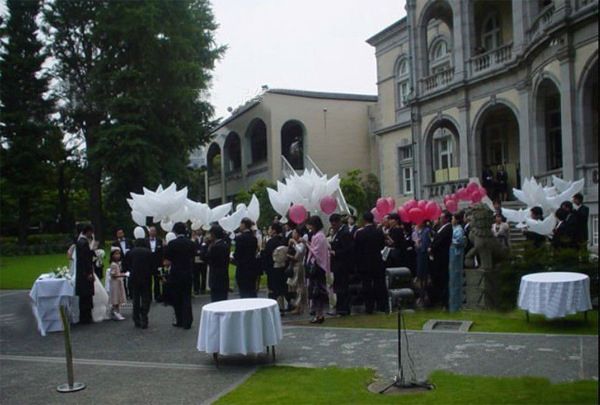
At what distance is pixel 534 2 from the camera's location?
2072cm

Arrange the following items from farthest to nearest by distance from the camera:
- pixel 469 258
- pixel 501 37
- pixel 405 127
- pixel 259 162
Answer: pixel 259 162 < pixel 405 127 < pixel 501 37 < pixel 469 258

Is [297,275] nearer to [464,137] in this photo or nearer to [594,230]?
[594,230]

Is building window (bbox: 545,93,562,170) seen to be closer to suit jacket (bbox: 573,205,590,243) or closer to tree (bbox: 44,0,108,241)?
suit jacket (bbox: 573,205,590,243)

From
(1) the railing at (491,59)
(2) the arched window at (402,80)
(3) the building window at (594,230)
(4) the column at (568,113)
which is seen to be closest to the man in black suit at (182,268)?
(3) the building window at (594,230)

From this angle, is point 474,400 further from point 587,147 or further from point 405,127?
point 405,127

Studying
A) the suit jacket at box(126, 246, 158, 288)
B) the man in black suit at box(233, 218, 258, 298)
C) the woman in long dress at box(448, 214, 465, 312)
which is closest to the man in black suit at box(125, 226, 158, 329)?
the suit jacket at box(126, 246, 158, 288)

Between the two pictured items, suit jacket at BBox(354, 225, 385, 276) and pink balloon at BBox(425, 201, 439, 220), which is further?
pink balloon at BBox(425, 201, 439, 220)

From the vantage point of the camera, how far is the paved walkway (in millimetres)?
7207

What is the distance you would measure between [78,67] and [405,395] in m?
38.0

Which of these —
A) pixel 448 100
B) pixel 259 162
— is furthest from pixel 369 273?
pixel 259 162

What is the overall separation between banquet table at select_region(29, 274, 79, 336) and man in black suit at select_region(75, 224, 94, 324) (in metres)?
0.19

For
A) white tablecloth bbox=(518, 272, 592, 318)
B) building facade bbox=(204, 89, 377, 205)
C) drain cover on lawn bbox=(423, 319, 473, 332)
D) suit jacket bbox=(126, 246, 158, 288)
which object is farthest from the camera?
building facade bbox=(204, 89, 377, 205)

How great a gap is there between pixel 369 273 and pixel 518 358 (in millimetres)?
4390

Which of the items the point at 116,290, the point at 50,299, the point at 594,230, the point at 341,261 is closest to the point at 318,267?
the point at 341,261
